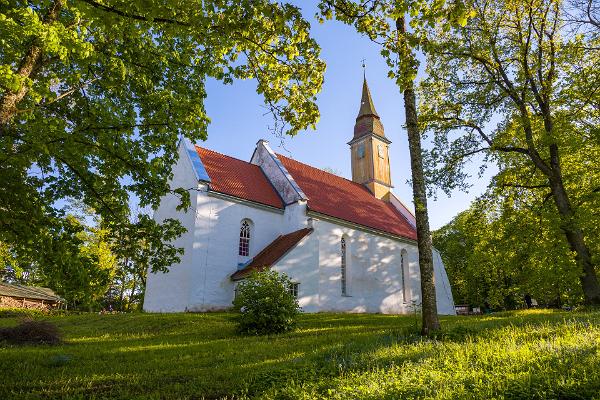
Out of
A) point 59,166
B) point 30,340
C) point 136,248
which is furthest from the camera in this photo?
point 30,340

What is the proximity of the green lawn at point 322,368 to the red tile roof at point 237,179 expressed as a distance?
13.2 m

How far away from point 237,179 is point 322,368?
19.8 m

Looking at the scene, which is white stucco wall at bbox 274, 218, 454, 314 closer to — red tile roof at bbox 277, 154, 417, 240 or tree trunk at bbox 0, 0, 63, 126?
red tile roof at bbox 277, 154, 417, 240

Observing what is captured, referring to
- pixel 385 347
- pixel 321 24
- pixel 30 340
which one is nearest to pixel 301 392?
pixel 385 347

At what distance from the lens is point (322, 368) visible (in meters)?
6.30

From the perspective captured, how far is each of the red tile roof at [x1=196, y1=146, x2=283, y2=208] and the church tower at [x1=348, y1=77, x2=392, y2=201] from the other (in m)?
11.3

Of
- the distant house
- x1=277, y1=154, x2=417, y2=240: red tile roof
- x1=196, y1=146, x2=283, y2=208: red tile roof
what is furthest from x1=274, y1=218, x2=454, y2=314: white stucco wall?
the distant house

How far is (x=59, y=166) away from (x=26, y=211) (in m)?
1.18

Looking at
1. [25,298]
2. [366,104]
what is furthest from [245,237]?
[25,298]

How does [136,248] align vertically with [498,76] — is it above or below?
below

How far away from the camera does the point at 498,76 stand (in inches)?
A: 704

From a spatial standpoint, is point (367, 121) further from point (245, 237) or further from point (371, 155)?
point (245, 237)

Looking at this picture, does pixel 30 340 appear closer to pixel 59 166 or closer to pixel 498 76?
pixel 59 166

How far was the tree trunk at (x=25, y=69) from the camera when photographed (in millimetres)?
7625
